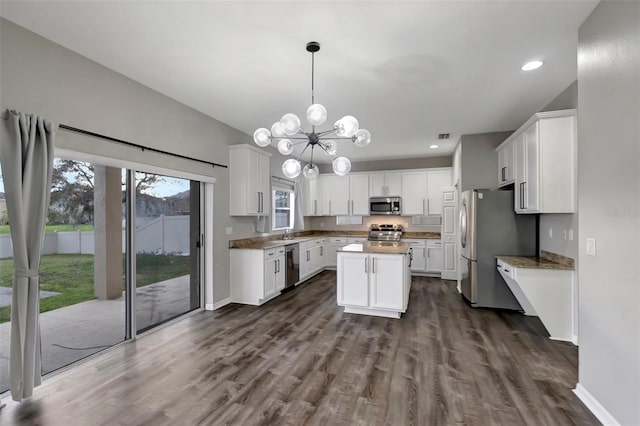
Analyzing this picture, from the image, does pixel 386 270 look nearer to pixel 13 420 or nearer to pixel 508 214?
pixel 508 214

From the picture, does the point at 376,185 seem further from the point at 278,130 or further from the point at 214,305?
the point at 278,130

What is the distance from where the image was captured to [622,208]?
180cm

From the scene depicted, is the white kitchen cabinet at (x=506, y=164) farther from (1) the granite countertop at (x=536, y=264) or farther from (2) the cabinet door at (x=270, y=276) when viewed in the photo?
(2) the cabinet door at (x=270, y=276)

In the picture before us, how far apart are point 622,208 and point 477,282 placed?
9.34 feet

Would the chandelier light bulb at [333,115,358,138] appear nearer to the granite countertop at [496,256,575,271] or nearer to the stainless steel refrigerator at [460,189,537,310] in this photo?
the granite countertop at [496,256,575,271]

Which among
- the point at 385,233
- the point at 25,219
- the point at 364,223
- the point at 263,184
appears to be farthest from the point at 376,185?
the point at 25,219

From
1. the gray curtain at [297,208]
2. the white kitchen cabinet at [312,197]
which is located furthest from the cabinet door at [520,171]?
the white kitchen cabinet at [312,197]

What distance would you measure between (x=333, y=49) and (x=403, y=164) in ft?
16.9

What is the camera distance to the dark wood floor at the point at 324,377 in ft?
6.80

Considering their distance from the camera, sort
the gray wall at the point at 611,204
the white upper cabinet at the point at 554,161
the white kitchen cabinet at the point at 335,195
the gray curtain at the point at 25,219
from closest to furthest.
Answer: the gray wall at the point at 611,204
the gray curtain at the point at 25,219
the white upper cabinet at the point at 554,161
the white kitchen cabinet at the point at 335,195

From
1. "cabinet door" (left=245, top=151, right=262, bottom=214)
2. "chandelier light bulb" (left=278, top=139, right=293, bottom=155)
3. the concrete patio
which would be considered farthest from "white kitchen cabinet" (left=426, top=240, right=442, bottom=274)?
the concrete patio

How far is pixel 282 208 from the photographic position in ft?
21.9

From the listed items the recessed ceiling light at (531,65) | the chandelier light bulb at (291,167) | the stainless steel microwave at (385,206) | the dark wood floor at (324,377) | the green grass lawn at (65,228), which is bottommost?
the dark wood floor at (324,377)

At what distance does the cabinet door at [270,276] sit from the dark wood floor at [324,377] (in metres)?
0.79
